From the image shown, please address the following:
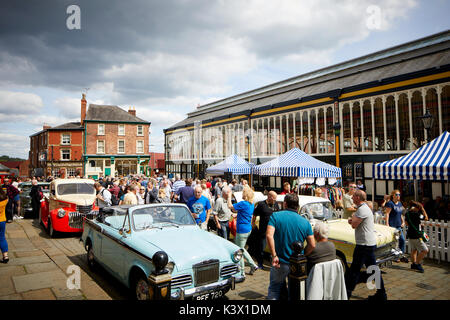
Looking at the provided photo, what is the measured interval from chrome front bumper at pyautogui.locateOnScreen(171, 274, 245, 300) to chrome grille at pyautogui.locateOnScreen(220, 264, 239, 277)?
0.24 ft

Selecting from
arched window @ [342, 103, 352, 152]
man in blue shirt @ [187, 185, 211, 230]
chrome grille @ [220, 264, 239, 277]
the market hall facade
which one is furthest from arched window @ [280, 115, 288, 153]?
chrome grille @ [220, 264, 239, 277]

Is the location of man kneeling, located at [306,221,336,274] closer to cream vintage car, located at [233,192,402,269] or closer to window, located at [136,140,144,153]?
cream vintage car, located at [233,192,402,269]

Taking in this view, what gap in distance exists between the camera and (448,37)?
1559 centimetres

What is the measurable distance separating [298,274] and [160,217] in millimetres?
2917

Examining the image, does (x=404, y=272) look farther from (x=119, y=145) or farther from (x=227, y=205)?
(x=119, y=145)

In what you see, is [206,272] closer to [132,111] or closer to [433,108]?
[433,108]

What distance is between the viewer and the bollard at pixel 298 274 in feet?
11.2

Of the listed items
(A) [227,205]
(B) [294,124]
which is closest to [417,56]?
(B) [294,124]

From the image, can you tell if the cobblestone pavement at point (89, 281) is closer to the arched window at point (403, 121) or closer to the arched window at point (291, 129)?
the arched window at point (403, 121)

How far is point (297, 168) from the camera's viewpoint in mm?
10734

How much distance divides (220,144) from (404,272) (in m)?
22.3

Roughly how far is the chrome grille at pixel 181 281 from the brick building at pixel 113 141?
39.5 m

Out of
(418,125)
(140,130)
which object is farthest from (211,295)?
(140,130)

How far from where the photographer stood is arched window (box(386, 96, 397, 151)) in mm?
14891
